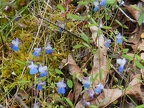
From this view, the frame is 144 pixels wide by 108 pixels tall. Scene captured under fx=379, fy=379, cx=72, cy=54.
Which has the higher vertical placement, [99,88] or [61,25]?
[61,25]

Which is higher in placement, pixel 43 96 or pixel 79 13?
pixel 79 13

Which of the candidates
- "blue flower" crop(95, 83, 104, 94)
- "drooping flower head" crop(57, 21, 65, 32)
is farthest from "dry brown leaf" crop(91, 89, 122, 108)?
"drooping flower head" crop(57, 21, 65, 32)

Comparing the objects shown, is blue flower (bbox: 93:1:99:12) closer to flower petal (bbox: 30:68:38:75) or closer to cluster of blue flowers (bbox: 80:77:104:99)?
cluster of blue flowers (bbox: 80:77:104:99)

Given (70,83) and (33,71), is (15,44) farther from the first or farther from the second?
(70,83)

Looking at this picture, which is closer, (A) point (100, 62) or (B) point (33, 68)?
(B) point (33, 68)

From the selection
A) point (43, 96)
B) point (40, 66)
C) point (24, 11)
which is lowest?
point (43, 96)

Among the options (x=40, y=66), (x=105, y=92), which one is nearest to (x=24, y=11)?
(x=40, y=66)

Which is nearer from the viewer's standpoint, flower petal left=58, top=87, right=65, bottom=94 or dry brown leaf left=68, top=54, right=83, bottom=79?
flower petal left=58, top=87, right=65, bottom=94

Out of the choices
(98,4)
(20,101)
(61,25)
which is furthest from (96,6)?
(20,101)

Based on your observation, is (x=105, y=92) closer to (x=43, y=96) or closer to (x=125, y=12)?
(x=43, y=96)
